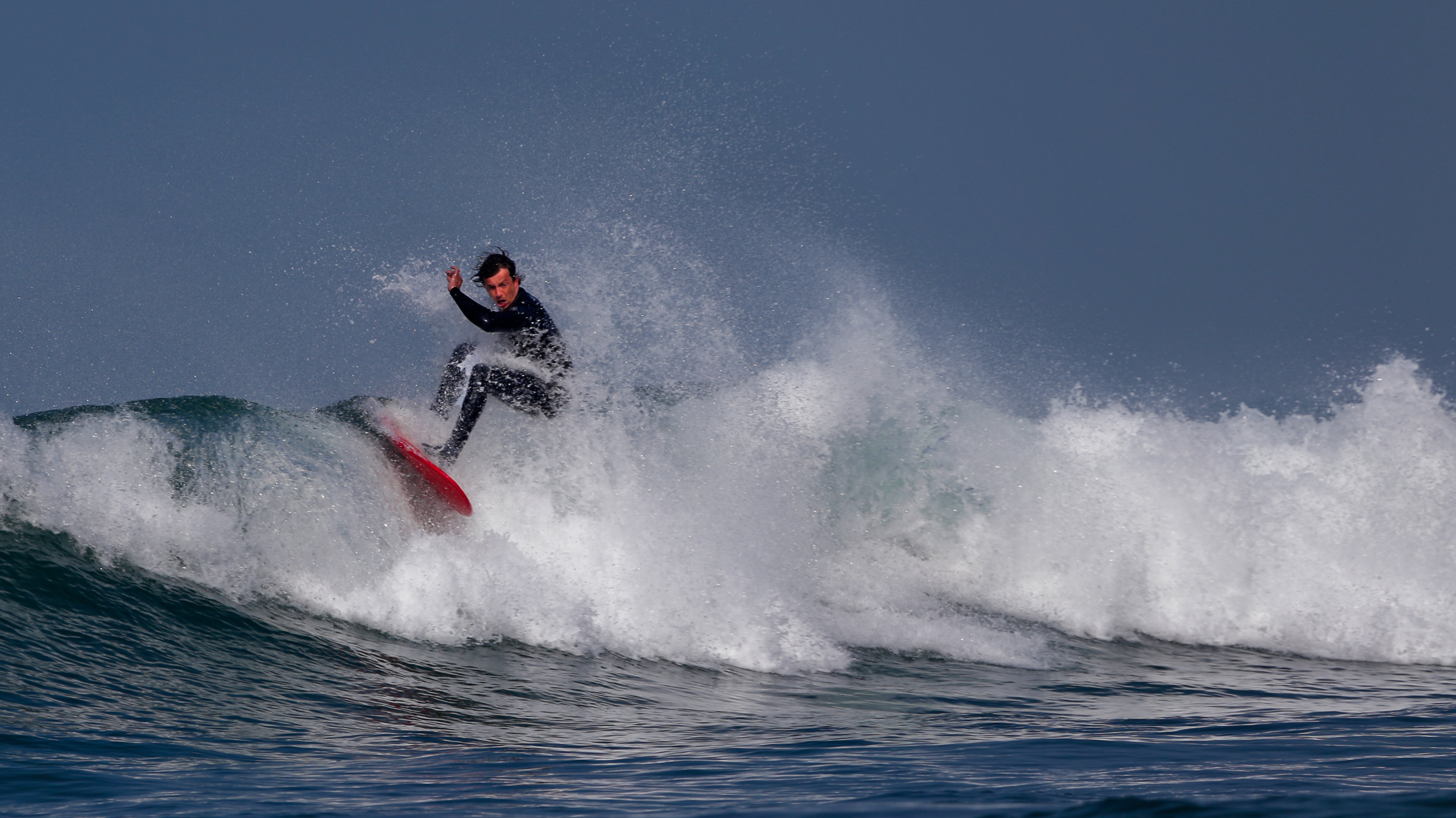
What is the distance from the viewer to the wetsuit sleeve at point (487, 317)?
7.20 m

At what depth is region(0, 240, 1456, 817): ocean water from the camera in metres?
4.07

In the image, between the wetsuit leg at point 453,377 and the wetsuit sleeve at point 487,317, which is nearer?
the wetsuit sleeve at point 487,317

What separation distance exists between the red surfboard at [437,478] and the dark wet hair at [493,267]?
1209mm

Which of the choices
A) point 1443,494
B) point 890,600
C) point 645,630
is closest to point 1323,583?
point 1443,494

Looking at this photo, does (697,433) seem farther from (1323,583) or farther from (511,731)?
(1323,583)

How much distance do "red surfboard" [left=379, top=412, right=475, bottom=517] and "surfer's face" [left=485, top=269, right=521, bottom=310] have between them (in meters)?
1.13

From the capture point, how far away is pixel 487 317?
7359 mm

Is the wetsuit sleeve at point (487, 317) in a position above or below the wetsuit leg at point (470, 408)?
above

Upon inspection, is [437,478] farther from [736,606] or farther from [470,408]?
[736,606]

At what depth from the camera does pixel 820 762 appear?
432 centimetres

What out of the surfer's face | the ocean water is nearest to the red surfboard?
the ocean water

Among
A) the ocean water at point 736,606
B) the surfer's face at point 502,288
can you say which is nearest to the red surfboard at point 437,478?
the ocean water at point 736,606

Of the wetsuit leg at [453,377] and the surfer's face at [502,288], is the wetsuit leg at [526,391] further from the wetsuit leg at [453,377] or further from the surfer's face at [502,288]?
the surfer's face at [502,288]

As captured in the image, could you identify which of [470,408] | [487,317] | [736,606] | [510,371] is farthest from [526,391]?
[736,606]
